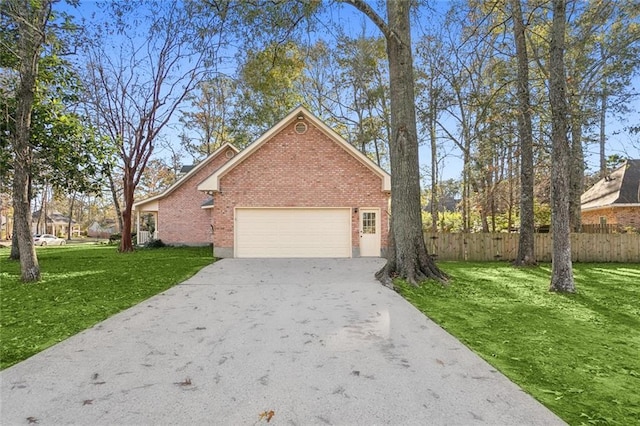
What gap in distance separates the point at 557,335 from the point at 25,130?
1121 cm

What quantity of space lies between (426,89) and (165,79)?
13776 millimetres

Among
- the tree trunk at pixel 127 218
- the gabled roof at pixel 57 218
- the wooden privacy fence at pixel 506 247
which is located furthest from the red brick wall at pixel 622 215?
the gabled roof at pixel 57 218

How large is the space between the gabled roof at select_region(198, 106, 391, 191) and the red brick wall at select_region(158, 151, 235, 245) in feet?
25.4

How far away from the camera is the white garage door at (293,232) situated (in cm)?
1344

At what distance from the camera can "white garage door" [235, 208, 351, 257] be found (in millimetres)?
13438

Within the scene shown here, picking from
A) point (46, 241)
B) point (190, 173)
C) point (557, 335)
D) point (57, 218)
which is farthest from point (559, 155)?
point (57, 218)

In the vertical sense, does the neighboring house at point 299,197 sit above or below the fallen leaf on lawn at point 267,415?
above

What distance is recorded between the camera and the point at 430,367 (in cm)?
352

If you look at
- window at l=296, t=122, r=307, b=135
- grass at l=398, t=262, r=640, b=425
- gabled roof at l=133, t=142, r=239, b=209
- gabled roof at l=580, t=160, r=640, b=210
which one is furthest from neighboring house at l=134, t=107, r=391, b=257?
gabled roof at l=580, t=160, r=640, b=210

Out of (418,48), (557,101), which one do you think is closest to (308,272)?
(557,101)

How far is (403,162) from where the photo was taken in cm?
838

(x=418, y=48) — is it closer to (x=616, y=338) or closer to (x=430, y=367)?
(x=616, y=338)

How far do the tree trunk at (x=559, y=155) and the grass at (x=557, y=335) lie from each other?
21.4 inches

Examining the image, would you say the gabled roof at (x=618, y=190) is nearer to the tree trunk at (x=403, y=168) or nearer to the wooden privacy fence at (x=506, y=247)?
the wooden privacy fence at (x=506, y=247)
